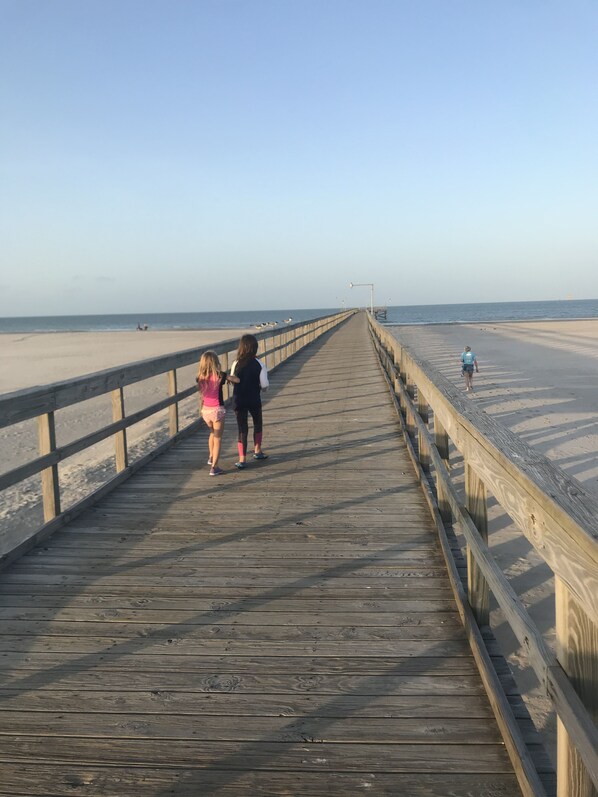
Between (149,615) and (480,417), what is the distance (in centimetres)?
189

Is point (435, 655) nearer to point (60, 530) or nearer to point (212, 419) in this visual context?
point (60, 530)

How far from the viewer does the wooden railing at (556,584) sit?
1423 millimetres

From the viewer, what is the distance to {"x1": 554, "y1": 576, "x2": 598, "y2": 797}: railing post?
144cm

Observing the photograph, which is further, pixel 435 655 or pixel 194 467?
pixel 194 467

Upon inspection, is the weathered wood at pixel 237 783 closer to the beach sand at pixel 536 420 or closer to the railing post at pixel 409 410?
the beach sand at pixel 536 420

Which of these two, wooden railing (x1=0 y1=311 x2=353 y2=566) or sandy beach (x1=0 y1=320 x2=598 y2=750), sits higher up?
wooden railing (x1=0 y1=311 x2=353 y2=566)

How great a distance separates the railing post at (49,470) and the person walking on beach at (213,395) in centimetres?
166

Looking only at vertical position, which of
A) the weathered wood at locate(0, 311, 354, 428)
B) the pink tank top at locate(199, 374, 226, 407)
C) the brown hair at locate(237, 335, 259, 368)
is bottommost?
the pink tank top at locate(199, 374, 226, 407)

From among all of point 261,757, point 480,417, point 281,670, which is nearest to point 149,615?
point 281,670

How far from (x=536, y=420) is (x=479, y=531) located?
9.62m

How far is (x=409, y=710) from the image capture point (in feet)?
7.95

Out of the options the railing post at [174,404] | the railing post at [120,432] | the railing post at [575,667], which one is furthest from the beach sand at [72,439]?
the railing post at [575,667]

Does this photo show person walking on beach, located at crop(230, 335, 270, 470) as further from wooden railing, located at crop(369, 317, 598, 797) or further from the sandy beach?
wooden railing, located at crop(369, 317, 598, 797)

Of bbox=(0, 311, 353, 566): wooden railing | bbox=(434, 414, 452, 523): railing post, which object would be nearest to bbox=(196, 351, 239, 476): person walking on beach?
bbox=(0, 311, 353, 566): wooden railing
